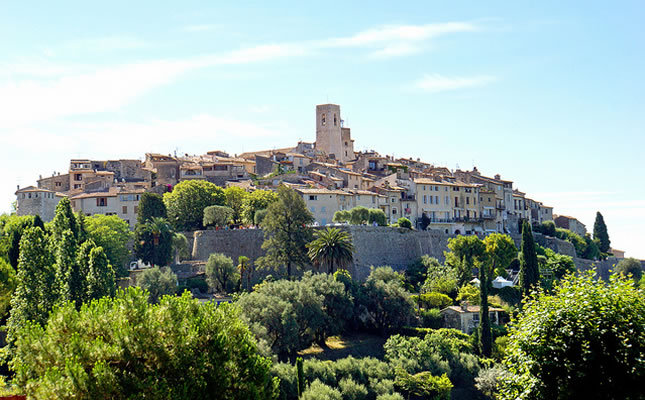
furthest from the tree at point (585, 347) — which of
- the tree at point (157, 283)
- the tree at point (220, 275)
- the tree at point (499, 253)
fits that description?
the tree at point (499, 253)

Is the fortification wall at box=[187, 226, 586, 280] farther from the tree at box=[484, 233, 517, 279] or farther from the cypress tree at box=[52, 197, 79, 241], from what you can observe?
the cypress tree at box=[52, 197, 79, 241]

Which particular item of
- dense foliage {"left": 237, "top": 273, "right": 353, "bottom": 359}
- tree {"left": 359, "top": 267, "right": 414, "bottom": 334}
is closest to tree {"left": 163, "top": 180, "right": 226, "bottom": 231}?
dense foliage {"left": 237, "top": 273, "right": 353, "bottom": 359}

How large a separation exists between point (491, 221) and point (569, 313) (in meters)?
71.6

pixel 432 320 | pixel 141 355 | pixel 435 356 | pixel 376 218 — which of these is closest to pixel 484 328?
pixel 432 320

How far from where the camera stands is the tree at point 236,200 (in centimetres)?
8242

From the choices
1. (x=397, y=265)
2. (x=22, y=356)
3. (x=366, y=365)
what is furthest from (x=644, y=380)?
(x=397, y=265)

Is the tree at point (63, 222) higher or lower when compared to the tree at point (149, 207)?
lower

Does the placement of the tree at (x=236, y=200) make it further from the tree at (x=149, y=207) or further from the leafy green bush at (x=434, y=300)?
the leafy green bush at (x=434, y=300)

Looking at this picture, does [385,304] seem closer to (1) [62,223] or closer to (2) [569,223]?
(1) [62,223]

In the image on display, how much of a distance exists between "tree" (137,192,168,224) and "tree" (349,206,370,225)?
55.2ft

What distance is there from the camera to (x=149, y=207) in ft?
246

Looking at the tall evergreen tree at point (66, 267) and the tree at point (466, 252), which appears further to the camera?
the tree at point (466, 252)

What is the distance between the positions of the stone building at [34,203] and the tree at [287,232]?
28866 mm

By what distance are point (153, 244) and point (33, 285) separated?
64.4 feet
